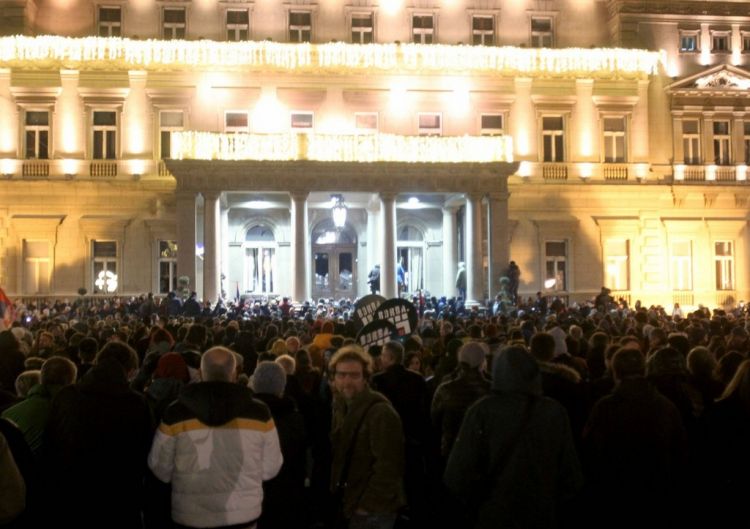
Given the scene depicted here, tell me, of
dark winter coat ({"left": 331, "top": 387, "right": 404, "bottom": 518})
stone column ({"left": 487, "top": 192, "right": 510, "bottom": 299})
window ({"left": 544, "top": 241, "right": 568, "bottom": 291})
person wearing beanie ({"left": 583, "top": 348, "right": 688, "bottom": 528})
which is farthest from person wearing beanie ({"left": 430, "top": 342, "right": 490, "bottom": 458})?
window ({"left": 544, "top": 241, "right": 568, "bottom": 291})

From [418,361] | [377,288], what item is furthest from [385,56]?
[418,361]

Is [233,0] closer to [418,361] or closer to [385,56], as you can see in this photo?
[385,56]

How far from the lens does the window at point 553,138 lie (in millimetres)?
39062

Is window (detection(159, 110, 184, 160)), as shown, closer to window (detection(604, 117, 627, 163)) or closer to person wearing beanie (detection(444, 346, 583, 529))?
window (detection(604, 117, 627, 163))

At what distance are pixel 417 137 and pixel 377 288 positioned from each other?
5.95 metres

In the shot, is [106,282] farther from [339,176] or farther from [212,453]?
[212,453]

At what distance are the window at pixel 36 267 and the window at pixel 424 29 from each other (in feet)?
59.3

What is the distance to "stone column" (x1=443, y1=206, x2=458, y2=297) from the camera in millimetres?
39062

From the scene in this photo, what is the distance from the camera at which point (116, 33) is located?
37.3 m

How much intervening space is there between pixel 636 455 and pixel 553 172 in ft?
110

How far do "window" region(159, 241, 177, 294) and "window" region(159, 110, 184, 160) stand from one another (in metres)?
3.89

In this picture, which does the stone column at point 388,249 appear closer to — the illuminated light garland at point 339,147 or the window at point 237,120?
the illuminated light garland at point 339,147

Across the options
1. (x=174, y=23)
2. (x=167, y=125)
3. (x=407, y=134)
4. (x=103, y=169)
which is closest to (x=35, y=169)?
(x=103, y=169)

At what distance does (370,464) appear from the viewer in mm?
6191
